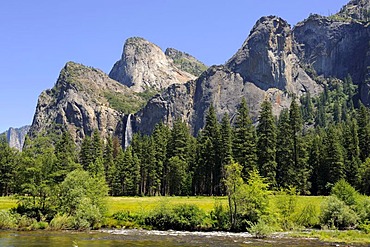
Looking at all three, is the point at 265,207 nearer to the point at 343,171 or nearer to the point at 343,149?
the point at 343,171

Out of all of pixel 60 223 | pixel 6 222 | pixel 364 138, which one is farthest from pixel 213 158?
pixel 6 222

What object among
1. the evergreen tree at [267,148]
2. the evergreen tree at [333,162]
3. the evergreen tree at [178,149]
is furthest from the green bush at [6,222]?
the evergreen tree at [333,162]

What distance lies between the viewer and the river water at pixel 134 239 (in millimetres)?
35969

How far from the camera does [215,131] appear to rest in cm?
9281

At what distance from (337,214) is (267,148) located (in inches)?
1379

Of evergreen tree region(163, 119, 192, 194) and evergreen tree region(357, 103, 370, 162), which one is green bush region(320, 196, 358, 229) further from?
evergreen tree region(163, 119, 192, 194)

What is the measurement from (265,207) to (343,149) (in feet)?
174

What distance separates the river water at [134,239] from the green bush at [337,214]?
9.11m

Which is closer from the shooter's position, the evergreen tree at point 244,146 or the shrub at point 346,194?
the shrub at point 346,194

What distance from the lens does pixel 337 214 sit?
152 feet

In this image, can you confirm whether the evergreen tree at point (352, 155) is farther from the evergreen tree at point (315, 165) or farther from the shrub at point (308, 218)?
the shrub at point (308, 218)

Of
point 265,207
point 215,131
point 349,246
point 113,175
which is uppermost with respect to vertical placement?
point 215,131

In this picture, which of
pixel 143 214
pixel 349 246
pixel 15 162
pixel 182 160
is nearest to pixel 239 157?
pixel 182 160

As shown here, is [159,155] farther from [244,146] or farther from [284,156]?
[284,156]
